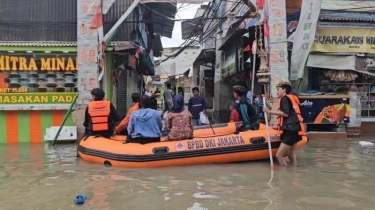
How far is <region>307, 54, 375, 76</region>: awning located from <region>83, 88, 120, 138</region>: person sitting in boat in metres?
6.97

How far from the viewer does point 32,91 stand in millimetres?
12039

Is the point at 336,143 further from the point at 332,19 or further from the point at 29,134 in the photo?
the point at 29,134

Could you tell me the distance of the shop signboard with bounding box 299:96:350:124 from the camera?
12.8m

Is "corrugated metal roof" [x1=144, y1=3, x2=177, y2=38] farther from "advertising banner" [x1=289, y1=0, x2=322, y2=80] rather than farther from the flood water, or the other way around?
the flood water

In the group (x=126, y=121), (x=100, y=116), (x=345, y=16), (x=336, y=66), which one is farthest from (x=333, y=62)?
(x=100, y=116)

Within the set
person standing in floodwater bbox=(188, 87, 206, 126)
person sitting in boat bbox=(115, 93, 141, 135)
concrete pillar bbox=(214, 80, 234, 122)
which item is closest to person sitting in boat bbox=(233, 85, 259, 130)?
person sitting in boat bbox=(115, 93, 141, 135)

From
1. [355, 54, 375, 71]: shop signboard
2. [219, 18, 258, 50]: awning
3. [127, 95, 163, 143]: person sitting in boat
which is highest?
[219, 18, 258, 50]: awning

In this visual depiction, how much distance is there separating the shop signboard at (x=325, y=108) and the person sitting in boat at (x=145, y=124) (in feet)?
20.0

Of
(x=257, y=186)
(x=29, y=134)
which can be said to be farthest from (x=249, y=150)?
(x=29, y=134)

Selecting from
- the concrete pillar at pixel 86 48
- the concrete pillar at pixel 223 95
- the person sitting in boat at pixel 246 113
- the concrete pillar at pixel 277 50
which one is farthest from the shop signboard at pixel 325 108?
the concrete pillar at pixel 223 95

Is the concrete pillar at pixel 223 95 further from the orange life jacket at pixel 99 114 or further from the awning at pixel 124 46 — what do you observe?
the orange life jacket at pixel 99 114

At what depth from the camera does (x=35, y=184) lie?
6613mm

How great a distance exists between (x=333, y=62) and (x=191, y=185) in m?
8.56

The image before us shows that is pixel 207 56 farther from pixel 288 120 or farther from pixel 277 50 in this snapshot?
pixel 288 120
